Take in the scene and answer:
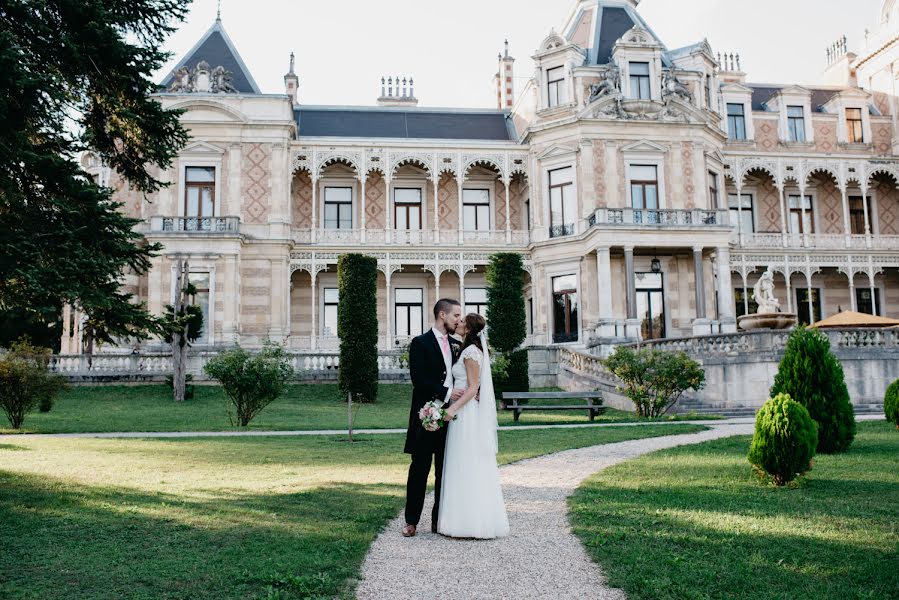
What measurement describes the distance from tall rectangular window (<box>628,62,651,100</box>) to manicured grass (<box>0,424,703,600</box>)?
75.4 feet

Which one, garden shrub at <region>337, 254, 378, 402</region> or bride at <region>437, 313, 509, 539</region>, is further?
garden shrub at <region>337, 254, 378, 402</region>

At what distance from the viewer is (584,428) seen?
14898 mm

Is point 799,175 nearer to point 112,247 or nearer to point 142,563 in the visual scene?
point 112,247

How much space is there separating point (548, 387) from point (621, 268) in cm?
699

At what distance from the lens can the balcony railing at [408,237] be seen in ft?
104

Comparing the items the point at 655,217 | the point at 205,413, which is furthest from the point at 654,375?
the point at 655,217

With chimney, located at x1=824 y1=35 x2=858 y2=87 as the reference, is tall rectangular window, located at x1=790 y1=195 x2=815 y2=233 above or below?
below

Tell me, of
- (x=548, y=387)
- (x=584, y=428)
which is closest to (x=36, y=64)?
(x=584, y=428)

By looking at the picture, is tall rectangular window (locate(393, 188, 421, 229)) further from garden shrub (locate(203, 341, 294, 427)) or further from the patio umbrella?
garden shrub (locate(203, 341, 294, 427))

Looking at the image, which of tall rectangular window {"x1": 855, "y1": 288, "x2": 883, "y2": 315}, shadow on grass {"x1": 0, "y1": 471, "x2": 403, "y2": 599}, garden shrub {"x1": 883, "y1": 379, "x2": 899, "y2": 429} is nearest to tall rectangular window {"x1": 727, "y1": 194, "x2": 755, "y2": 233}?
tall rectangular window {"x1": 855, "y1": 288, "x2": 883, "y2": 315}

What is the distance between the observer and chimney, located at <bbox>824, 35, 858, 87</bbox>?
125ft

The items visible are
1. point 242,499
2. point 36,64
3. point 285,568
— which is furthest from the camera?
point 36,64

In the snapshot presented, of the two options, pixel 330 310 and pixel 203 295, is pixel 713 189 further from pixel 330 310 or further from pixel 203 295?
pixel 203 295

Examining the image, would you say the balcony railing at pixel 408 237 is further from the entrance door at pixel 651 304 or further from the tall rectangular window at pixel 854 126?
the tall rectangular window at pixel 854 126
